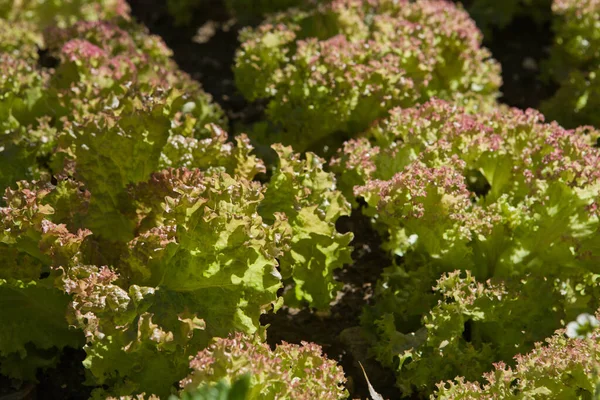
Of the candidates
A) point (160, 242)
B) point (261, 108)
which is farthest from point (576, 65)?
point (160, 242)

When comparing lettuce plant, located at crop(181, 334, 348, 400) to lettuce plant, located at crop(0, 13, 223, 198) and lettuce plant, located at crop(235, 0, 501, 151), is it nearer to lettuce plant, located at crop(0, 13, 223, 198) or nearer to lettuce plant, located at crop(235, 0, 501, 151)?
lettuce plant, located at crop(0, 13, 223, 198)

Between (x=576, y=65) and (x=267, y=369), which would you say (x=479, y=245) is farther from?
(x=576, y=65)

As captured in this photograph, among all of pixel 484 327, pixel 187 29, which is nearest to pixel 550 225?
pixel 484 327

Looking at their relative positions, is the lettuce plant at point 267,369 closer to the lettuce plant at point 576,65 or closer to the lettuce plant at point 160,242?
the lettuce plant at point 160,242

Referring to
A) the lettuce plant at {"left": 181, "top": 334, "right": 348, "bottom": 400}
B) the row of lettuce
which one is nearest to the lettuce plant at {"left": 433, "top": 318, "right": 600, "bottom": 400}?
the row of lettuce

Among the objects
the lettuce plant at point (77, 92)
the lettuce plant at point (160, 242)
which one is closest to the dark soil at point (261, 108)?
the lettuce plant at point (160, 242)

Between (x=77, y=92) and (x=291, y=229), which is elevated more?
(x=77, y=92)

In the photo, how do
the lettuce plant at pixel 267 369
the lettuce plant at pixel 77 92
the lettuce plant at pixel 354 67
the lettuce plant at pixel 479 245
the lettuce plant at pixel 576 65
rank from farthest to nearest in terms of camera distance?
the lettuce plant at pixel 576 65
the lettuce plant at pixel 354 67
the lettuce plant at pixel 77 92
the lettuce plant at pixel 479 245
the lettuce plant at pixel 267 369
